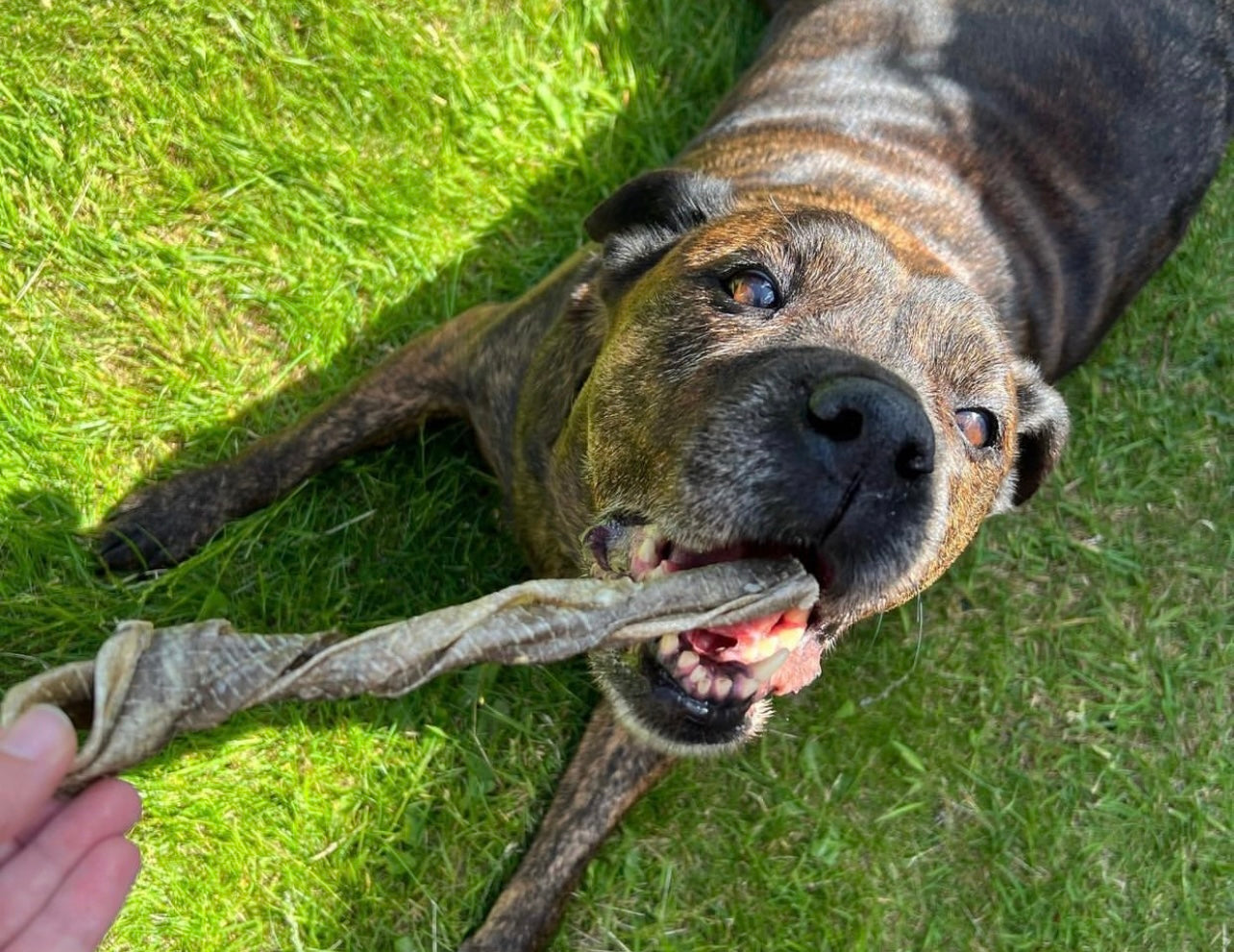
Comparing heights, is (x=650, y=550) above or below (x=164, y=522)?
below

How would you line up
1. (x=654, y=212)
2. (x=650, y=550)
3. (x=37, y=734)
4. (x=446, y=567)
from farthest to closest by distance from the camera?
(x=446, y=567)
(x=654, y=212)
(x=650, y=550)
(x=37, y=734)

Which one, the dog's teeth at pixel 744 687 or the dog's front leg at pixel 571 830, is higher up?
the dog's teeth at pixel 744 687

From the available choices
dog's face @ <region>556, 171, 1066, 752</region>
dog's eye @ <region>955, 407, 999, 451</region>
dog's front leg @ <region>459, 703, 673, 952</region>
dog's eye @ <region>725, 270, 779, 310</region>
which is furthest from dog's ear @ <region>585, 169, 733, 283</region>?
dog's front leg @ <region>459, 703, 673, 952</region>

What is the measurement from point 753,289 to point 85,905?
2255mm

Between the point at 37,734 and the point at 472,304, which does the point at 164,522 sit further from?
Result: the point at 37,734

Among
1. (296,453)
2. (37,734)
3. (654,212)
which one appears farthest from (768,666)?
(296,453)

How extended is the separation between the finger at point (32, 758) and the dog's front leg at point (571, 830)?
80.3 inches

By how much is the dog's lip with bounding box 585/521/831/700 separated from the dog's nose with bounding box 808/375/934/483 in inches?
12.7

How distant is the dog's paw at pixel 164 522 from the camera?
3.83 metres

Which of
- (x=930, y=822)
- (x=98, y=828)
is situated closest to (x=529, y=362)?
(x=98, y=828)

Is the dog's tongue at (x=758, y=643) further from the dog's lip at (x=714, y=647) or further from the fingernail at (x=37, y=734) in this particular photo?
the fingernail at (x=37, y=734)

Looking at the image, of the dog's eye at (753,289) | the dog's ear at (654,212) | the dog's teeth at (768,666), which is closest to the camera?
the dog's teeth at (768,666)

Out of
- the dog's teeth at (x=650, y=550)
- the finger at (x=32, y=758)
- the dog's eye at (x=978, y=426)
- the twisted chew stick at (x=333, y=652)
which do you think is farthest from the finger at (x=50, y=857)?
the dog's eye at (x=978, y=426)

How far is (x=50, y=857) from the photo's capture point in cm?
244
